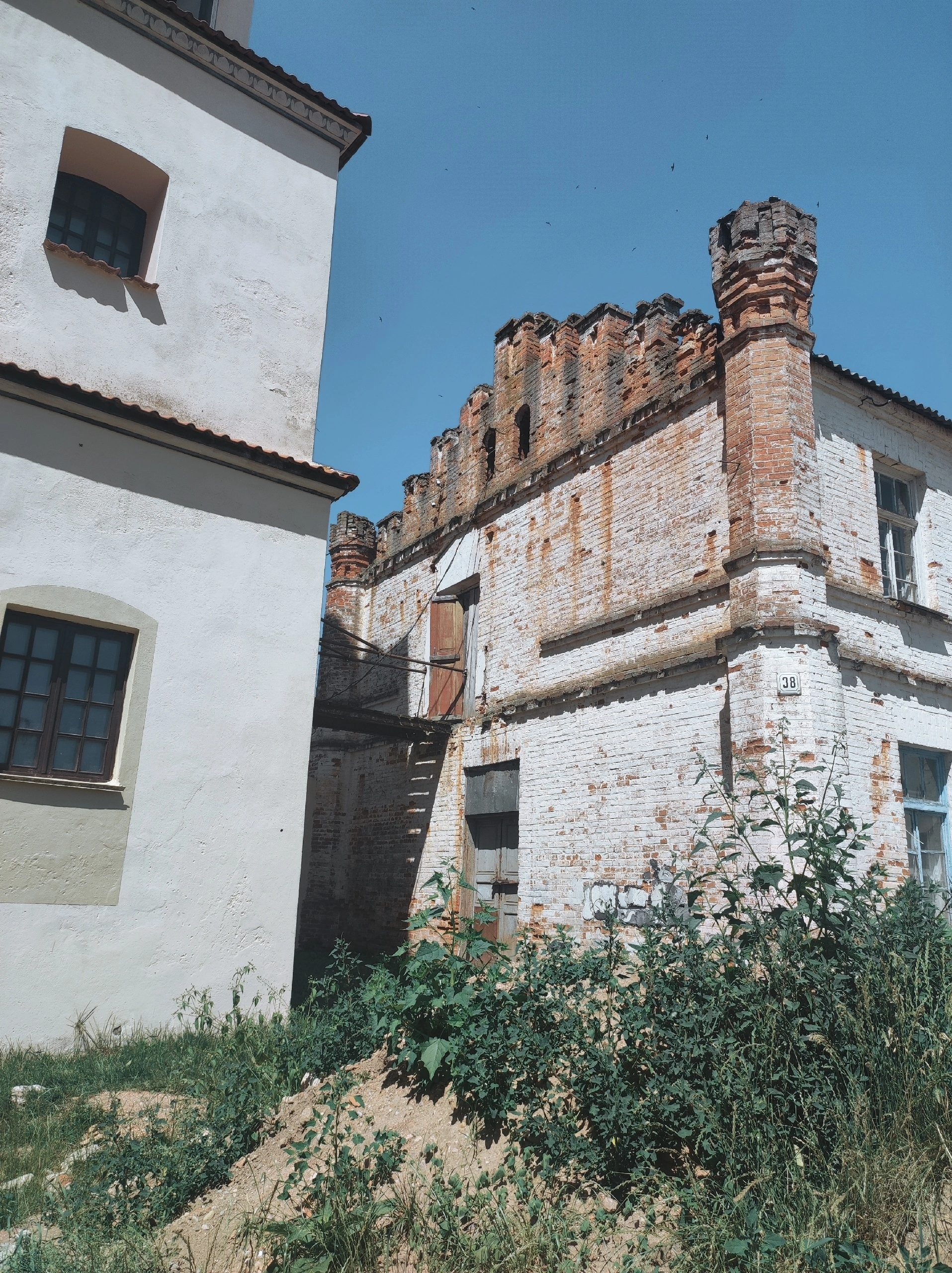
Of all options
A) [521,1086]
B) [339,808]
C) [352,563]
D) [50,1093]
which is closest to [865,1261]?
[521,1086]

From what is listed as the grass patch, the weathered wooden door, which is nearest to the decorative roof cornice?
the weathered wooden door

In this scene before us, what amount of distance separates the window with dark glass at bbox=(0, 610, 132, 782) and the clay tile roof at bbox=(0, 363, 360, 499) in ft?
6.22

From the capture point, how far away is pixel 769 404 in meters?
9.21

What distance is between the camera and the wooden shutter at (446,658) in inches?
535

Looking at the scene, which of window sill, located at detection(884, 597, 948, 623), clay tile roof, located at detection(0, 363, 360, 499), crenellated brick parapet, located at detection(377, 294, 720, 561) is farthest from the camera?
crenellated brick parapet, located at detection(377, 294, 720, 561)

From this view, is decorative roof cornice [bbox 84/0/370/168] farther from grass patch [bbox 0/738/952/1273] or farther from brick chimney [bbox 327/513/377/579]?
grass patch [bbox 0/738/952/1273]

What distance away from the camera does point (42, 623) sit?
7.41m

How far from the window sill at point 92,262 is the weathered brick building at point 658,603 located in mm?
5538

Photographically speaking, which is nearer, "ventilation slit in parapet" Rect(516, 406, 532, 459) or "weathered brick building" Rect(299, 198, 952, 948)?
"weathered brick building" Rect(299, 198, 952, 948)

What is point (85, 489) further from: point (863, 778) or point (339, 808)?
point (339, 808)

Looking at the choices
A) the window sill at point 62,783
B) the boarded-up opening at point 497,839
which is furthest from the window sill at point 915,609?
the window sill at point 62,783

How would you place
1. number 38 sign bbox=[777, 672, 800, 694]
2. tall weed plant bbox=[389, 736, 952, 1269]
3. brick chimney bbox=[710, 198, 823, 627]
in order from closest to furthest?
tall weed plant bbox=[389, 736, 952, 1269] → number 38 sign bbox=[777, 672, 800, 694] → brick chimney bbox=[710, 198, 823, 627]

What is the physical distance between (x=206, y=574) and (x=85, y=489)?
123 cm

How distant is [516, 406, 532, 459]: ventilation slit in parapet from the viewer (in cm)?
1357
